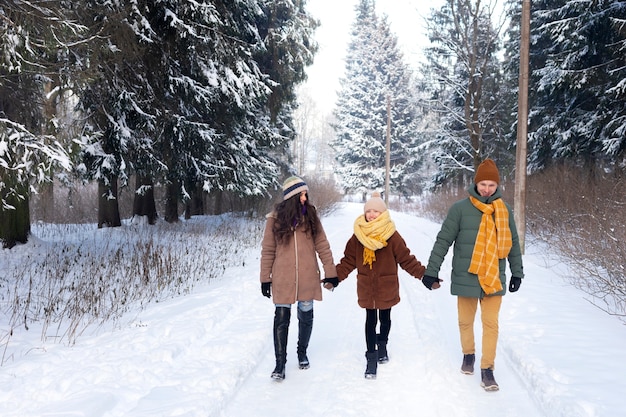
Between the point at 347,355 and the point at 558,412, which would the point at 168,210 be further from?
the point at 558,412

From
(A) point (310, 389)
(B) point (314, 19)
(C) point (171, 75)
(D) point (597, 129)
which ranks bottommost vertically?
(A) point (310, 389)

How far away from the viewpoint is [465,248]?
3832mm

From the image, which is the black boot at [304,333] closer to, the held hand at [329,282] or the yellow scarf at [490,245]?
the held hand at [329,282]

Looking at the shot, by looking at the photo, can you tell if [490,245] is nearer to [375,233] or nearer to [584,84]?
[375,233]

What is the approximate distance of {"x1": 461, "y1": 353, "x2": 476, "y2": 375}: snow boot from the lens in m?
3.96

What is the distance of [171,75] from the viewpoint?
9.64m

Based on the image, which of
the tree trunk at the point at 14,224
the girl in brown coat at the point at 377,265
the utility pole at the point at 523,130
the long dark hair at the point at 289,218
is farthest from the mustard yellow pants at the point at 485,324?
the tree trunk at the point at 14,224

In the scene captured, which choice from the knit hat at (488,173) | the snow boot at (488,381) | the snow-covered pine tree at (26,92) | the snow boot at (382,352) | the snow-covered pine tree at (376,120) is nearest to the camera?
the snow boot at (488,381)

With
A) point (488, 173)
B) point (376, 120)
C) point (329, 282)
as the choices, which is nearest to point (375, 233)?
point (329, 282)

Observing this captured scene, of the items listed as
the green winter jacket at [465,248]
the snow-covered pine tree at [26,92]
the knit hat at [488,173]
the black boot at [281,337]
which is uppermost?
the snow-covered pine tree at [26,92]

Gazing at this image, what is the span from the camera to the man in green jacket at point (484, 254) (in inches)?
147

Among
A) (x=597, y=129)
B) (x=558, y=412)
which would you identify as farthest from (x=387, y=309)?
(x=597, y=129)

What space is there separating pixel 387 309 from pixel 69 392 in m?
3.01

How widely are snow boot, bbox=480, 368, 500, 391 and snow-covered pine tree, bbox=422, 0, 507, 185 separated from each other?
48.3 feet
